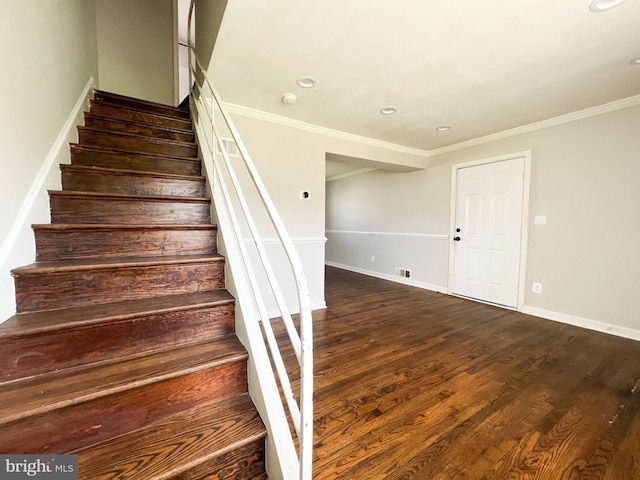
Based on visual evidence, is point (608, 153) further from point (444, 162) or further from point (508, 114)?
point (444, 162)

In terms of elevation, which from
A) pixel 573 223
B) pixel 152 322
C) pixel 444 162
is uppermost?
pixel 444 162

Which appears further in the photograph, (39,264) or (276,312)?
(276,312)

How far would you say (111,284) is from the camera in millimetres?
1280

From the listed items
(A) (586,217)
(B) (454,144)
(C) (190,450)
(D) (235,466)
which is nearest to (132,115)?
(C) (190,450)

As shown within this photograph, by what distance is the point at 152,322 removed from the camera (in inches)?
46.6

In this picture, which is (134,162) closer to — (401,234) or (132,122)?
(132,122)

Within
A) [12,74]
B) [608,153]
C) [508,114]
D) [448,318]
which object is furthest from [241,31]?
[608,153]

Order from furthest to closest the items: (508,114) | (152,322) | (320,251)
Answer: (320,251) → (508,114) → (152,322)

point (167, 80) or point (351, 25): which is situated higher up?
point (167, 80)

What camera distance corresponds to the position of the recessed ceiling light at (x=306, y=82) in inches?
89.2

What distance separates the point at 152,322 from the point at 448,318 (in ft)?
9.85

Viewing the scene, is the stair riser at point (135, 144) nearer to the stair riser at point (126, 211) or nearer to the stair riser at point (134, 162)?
A: the stair riser at point (134, 162)

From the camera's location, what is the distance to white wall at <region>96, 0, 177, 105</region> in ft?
11.3

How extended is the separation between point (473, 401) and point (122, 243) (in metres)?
2.28
